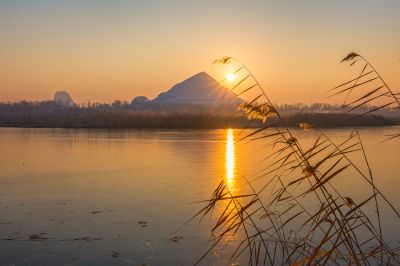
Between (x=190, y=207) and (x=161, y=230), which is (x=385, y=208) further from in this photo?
(x=161, y=230)

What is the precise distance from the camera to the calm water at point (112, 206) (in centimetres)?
555

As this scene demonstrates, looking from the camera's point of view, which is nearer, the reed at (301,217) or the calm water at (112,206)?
the reed at (301,217)

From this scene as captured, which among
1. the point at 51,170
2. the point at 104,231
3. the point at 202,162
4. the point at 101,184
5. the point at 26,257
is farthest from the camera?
the point at 202,162

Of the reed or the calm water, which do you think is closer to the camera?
the reed

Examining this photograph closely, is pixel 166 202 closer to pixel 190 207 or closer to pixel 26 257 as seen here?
pixel 190 207

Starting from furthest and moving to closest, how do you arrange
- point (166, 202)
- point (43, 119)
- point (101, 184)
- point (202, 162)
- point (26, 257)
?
point (43, 119) < point (202, 162) < point (101, 184) < point (166, 202) < point (26, 257)

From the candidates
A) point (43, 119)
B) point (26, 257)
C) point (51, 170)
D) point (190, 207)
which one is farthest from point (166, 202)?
point (43, 119)

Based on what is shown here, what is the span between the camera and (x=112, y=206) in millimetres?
8391

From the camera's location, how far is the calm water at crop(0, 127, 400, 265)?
5555 mm

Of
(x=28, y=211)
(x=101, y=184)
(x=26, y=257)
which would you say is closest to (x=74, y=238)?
(x=26, y=257)

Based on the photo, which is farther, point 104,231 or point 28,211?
point 28,211

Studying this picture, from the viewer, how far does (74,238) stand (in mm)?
6191

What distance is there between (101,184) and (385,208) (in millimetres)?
6328

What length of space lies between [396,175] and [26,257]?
31.0 ft
